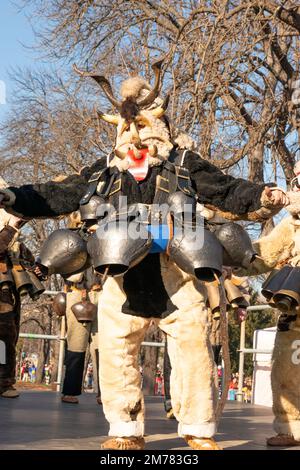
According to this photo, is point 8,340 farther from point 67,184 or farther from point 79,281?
point 67,184

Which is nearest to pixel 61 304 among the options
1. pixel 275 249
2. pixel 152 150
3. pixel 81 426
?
pixel 81 426

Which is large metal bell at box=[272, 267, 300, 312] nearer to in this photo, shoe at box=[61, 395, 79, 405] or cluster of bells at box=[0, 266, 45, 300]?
cluster of bells at box=[0, 266, 45, 300]

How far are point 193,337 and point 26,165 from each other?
1655 cm

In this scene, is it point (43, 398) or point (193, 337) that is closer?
point (193, 337)

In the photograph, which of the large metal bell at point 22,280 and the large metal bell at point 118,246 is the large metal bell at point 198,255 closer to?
the large metal bell at point 118,246

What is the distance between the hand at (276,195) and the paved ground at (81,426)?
4.61ft

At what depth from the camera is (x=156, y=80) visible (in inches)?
200

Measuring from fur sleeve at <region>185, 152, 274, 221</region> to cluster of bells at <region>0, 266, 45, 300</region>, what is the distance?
3105mm

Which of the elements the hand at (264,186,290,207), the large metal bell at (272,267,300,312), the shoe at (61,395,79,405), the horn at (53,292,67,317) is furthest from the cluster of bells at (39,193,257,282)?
the horn at (53,292,67,317)

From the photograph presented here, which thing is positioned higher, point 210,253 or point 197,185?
point 197,185

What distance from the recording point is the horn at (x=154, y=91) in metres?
5.05

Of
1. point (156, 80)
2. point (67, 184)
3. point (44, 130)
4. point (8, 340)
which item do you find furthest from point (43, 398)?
point (44, 130)

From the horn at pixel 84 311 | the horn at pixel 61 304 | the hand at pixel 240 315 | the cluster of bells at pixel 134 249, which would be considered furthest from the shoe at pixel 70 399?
the cluster of bells at pixel 134 249

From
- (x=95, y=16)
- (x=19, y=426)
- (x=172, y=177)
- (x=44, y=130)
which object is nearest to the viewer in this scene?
(x=172, y=177)
